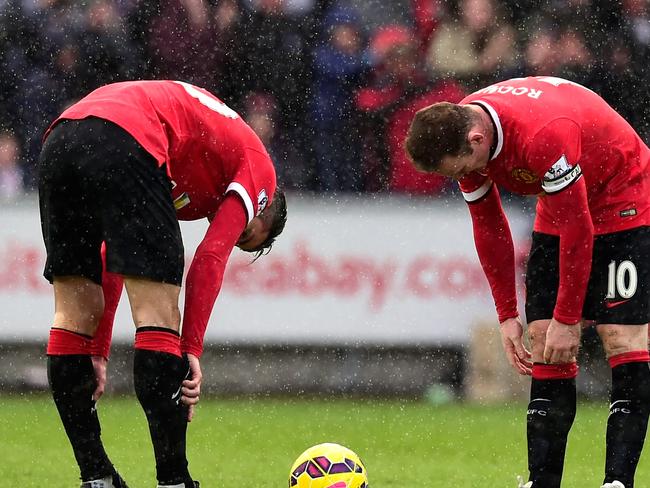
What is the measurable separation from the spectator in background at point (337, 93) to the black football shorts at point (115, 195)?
5629 mm

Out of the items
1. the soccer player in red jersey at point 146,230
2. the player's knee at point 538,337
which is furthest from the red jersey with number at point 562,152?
the soccer player in red jersey at point 146,230

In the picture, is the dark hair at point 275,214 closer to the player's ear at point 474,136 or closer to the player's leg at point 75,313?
the player's leg at point 75,313

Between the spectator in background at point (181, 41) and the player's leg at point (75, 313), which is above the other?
the spectator in background at point (181, 41)

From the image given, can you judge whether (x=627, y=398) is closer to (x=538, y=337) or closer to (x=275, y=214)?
(x=538, y=337)

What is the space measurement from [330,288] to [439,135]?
494cm

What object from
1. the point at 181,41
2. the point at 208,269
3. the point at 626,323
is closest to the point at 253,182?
the point at 208,269

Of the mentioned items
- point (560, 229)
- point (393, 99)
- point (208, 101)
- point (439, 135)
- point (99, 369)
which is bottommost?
point (99, 369)

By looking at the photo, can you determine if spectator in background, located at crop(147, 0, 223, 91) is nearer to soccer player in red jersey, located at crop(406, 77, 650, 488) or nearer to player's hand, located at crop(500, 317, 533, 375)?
soccer player in red jersey, located at crop(406, 77, 650, 488)

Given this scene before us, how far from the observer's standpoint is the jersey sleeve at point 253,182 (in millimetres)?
4812

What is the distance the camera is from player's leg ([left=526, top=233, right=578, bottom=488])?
5.28 metres

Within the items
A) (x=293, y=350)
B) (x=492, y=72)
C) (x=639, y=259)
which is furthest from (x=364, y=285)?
(x=639, y=259)

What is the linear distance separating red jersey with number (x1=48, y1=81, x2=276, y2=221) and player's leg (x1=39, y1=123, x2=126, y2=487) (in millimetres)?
236

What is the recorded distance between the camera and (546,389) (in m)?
5.36

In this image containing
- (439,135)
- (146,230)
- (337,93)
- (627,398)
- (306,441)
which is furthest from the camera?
(337,93)
